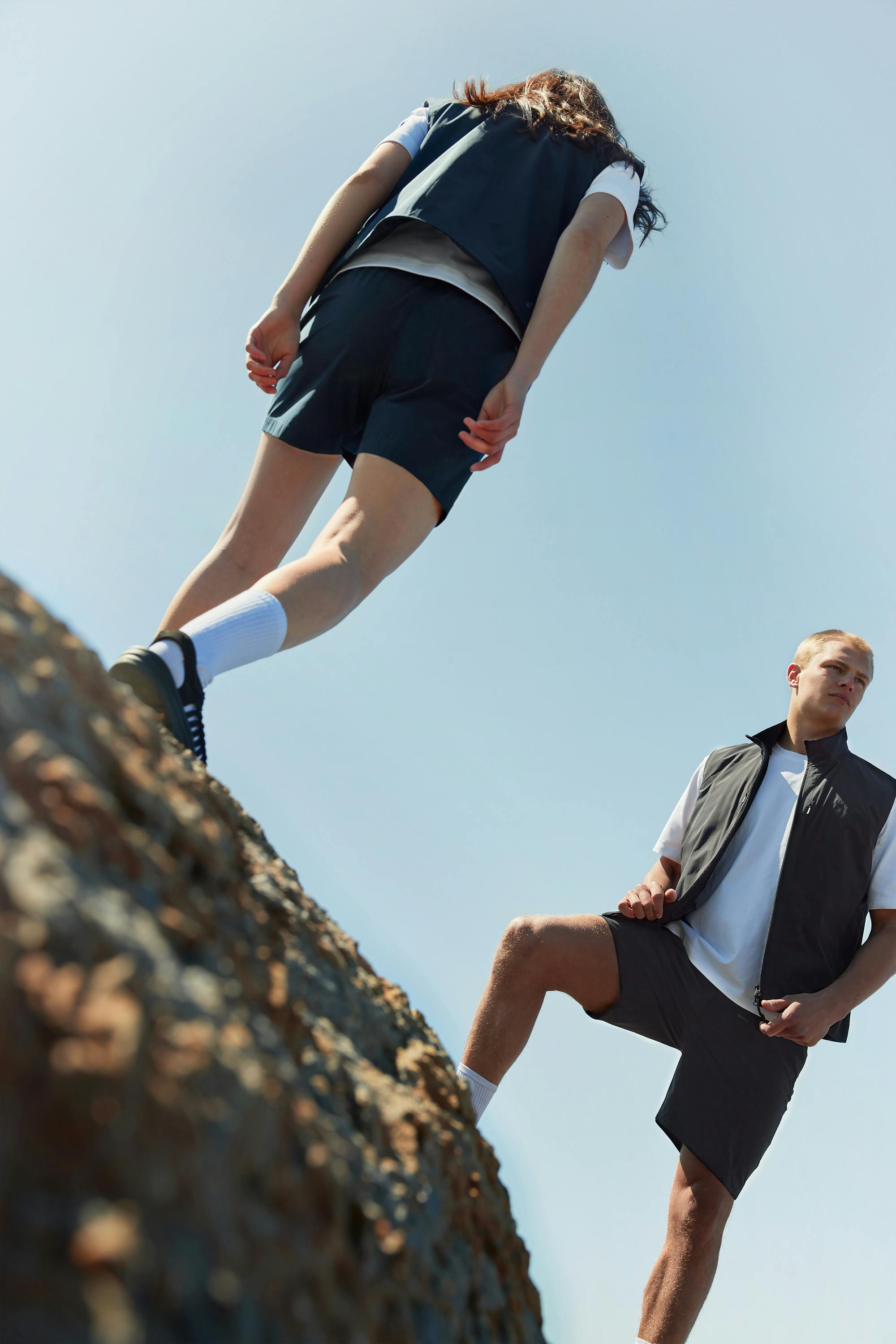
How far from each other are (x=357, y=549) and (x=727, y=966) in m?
1.53

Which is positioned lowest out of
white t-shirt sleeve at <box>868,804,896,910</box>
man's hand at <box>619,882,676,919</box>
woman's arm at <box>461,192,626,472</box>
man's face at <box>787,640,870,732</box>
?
man's hand at <box>619,882,676,919</box>

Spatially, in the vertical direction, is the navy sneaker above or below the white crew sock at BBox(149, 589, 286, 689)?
below

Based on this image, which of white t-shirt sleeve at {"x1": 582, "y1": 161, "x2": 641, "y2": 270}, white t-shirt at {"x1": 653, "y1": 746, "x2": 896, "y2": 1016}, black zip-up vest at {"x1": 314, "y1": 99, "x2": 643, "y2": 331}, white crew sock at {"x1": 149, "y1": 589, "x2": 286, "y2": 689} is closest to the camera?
white crew sock at {"x1": 149, "y1": 589, "x2": 286, "y2": 689}

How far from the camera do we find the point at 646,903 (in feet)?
8.38

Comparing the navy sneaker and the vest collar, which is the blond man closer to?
the vest collar

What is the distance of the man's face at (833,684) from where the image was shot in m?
2.92

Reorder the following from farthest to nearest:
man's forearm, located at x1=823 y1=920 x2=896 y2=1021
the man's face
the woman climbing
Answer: the man's face
man's forearm, located at x1=823 y1=920 x2=896 y2=1021
the woman climbing

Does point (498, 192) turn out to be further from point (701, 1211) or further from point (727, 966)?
point (701, 1211)

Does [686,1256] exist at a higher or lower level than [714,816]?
lower

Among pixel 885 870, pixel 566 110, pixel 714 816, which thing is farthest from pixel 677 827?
pixel 566 110

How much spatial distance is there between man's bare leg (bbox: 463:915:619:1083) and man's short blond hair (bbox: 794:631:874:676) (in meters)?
1.22

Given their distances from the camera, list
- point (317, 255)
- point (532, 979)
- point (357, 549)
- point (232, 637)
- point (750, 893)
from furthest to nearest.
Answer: point (750, 893)
point (532, 979)
point (317, 255)
point (357, 549)
point (232, 637)

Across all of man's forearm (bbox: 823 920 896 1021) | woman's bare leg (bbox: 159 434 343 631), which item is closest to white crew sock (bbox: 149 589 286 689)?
woman's bare leg (bbox: 159 434 343 631)

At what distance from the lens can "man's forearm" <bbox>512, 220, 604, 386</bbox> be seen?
1.90m
